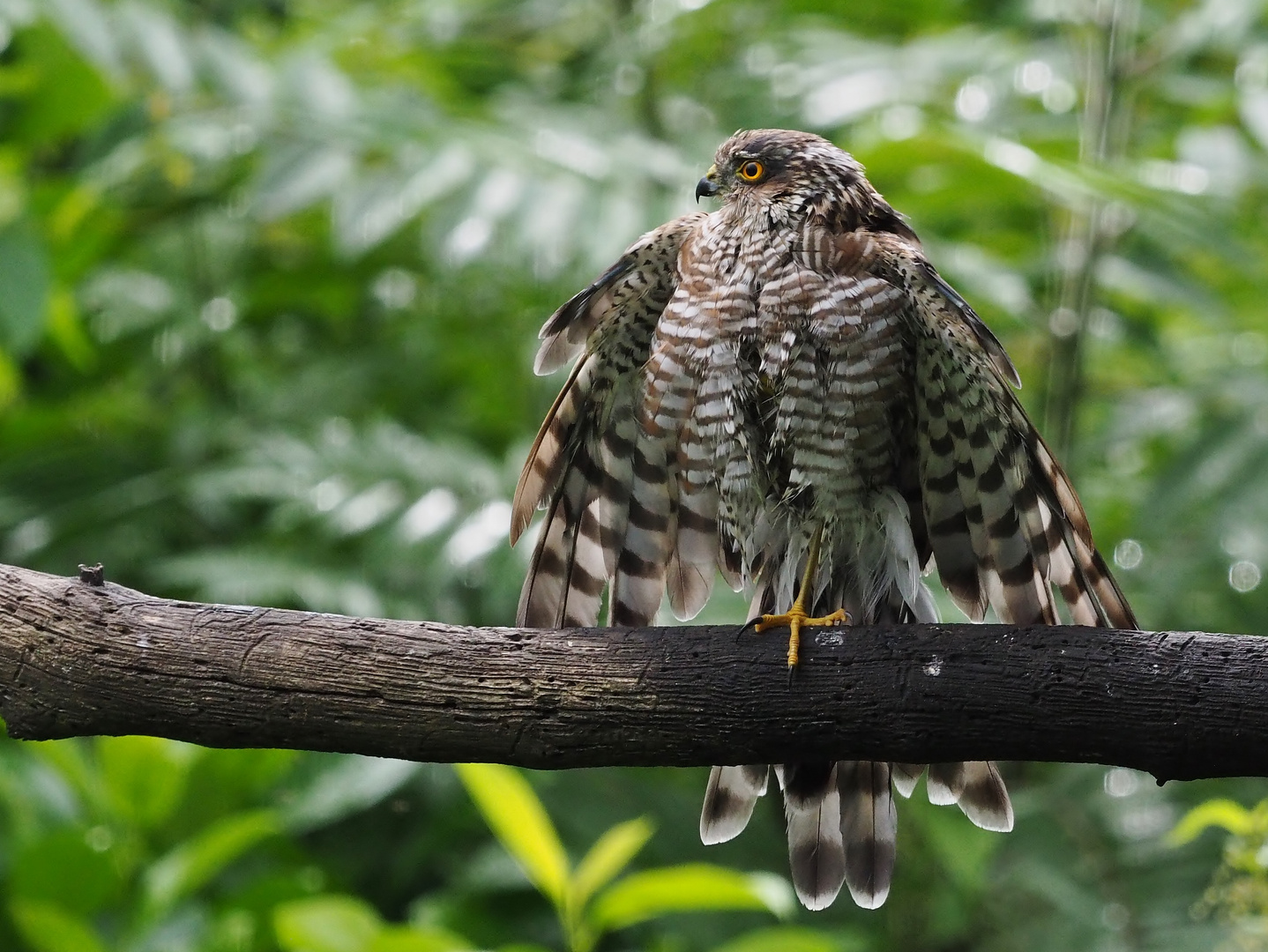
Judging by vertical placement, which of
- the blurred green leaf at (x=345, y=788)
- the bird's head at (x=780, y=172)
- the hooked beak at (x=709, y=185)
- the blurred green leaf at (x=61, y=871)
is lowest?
the blurred green leaf at (x=61, y=871)

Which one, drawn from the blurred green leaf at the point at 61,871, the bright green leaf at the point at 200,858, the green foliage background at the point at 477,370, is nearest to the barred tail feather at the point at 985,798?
the green foliage background at the point at 477,370

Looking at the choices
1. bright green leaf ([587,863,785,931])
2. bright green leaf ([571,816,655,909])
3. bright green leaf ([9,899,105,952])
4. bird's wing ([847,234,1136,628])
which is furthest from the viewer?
bright green leaf ([9,899,105,952])

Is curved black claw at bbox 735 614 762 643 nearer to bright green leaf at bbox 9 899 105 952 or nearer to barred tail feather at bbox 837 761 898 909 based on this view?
barred tail feather at bbox 837 761 898 909

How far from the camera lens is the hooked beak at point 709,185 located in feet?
9.88

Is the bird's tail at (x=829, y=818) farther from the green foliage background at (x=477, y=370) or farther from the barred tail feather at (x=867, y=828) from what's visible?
the green foliage background at (x=477, y=370)

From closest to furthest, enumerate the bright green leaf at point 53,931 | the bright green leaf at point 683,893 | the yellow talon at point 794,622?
the yellow talon at point 794,622
the bright green leaf at point 683,893
the bright green leaf at point 53,931

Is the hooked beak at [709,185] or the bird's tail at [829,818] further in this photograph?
the hooked beak at [709,185]

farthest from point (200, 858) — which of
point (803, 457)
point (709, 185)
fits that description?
point (709, 185)

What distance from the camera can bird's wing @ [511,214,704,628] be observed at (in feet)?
9.31

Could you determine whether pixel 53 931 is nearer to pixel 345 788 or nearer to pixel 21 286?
pixel 345 788

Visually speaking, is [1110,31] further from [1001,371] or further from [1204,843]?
[1204,843]

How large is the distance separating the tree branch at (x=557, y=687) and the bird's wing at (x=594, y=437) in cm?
63

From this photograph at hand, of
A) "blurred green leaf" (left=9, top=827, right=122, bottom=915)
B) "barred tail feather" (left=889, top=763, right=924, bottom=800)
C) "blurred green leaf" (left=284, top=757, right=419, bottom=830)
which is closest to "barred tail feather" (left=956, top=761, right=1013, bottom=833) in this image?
"barred tail feather" (left=889, top=763, right=924, bottom=800)

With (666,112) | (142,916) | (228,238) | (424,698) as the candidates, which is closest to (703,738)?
(424,698)
